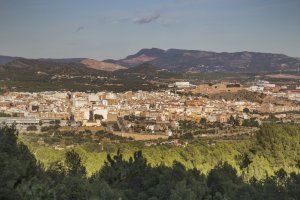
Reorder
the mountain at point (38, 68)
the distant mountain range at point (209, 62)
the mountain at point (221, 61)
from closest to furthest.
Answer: the mountain at point (38, 68) → the distant mountain range at point (209, 62) → the mountain at point (221, 61)

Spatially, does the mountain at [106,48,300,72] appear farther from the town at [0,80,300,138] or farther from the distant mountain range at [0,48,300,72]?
the town at [0,80,300,138]

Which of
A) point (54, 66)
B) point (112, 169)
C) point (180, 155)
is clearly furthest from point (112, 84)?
point (112, 169)

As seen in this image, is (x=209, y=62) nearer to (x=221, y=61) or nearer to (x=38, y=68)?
(x=221, y=61)

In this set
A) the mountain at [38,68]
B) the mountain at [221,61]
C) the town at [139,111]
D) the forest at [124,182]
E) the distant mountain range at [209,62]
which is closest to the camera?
the forest at [124,182]

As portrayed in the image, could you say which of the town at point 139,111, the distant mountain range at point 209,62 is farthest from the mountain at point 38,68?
the distant mountain range at point 209,62

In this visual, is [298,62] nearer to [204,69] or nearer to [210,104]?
[204,69]

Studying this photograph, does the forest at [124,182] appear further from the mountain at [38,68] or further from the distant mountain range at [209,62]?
the distant mountain range at [209,62]

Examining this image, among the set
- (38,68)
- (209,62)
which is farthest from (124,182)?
(209,62)

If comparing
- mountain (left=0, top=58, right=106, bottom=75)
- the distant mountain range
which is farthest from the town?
the distant mountain range
